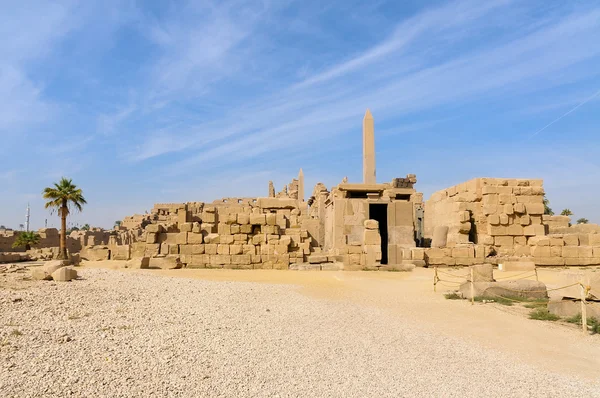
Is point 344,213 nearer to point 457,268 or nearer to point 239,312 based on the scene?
point 457,268

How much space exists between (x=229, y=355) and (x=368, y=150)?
23255 mm

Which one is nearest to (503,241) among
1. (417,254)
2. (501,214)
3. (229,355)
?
(501,214)

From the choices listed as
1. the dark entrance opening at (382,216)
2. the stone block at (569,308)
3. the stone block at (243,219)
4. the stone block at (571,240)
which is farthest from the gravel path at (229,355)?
the dark entrance opening at (382,216)

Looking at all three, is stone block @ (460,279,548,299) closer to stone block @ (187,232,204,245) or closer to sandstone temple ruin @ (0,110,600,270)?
sandstone temple ruin @ (0,110,600,270)

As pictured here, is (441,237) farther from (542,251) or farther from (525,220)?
(542,251)

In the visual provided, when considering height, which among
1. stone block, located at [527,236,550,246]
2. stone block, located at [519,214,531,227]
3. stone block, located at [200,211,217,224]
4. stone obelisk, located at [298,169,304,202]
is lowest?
stone block, located at [527,236,550,246]

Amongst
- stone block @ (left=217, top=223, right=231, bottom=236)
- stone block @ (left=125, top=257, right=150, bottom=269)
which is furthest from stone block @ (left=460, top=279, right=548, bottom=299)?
stone block @ (left=125, top=257, right=150, bottom=269)

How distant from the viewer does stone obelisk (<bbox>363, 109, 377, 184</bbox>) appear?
27109 mm

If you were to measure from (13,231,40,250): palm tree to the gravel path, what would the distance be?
30.4 meters

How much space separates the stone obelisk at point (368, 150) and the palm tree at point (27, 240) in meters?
26.3

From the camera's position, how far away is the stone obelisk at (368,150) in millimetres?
27109

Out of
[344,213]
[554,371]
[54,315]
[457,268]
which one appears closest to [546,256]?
[457,268]

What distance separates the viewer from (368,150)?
27.1 m

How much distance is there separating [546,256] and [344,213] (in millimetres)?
7421
